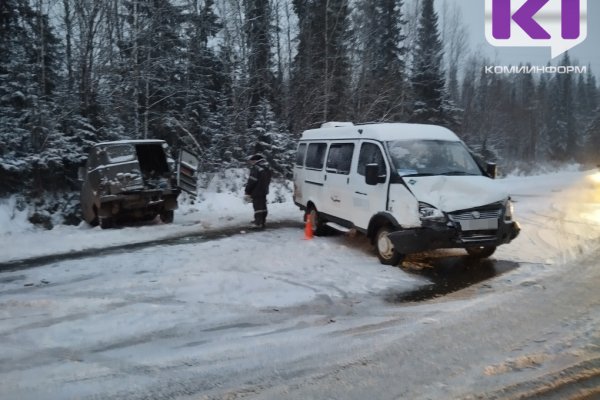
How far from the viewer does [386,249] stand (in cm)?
798

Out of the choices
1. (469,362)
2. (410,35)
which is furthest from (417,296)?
(410,35)

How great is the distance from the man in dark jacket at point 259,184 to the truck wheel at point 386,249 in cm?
429

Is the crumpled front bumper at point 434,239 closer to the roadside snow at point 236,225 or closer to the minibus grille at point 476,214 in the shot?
the minibus grille at point 476,214

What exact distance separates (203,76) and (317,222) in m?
15.8

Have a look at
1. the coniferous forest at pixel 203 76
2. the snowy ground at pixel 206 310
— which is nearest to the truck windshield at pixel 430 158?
the snowy ground at pixel 206 310

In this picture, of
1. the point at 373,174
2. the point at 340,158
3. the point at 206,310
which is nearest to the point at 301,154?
the point at 340,158

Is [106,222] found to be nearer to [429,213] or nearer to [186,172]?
[186,172]

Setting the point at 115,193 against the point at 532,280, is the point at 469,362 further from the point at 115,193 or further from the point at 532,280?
the point at 115,193

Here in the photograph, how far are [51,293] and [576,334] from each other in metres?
6.24

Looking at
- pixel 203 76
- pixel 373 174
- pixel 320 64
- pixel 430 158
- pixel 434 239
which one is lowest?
pixel 434 239

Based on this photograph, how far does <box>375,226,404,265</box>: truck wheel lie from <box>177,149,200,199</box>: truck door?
6.15m

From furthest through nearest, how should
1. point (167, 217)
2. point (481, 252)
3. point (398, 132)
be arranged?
point (167, 217), point (398, 132), point (481, 252)

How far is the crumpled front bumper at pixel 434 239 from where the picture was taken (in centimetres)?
725

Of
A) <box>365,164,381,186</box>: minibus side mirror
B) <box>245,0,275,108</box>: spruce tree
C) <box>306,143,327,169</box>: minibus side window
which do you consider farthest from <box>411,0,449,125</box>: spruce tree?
<box>365,164,381,186</box>: minibus side mirror
